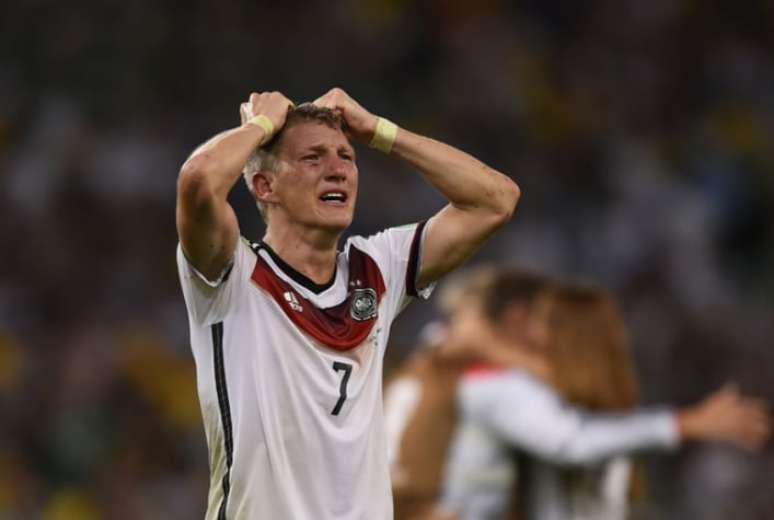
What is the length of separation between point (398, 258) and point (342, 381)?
18.0 inches

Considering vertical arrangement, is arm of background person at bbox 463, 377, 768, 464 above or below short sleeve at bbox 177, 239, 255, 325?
above

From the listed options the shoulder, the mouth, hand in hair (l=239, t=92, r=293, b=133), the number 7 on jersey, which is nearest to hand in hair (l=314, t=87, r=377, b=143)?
hand in hair (l=239, t=92, r=293, b=133)

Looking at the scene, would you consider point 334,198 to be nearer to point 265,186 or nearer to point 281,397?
point 265,186

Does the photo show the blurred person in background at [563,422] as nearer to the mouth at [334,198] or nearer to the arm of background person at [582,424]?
the arm of background person at [582,424]

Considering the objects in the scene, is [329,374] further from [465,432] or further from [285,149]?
[465,432]

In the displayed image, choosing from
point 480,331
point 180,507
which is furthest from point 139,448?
point 480,331

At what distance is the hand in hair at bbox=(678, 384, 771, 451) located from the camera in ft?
20.0

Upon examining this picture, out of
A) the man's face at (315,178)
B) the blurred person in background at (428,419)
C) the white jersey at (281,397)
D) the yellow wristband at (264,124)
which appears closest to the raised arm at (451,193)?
the man's face at (315,178)

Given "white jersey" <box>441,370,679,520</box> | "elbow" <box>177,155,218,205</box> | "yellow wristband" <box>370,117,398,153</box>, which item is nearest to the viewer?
"elbow" <box>177,155,218,205</box>

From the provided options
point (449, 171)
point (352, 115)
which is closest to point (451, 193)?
point (449, 171)

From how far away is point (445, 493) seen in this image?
6625 millimetres

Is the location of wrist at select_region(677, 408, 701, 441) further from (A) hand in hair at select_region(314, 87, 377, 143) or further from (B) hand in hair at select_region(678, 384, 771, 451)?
(A) hand in hair at select_region(314, 87, 377, 143)

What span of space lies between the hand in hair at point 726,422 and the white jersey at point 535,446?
7 cm

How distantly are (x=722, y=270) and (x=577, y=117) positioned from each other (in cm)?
180
